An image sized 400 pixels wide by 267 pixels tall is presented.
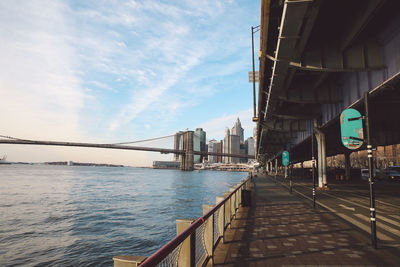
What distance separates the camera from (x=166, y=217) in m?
18.8

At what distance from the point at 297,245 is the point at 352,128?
3.46 metres

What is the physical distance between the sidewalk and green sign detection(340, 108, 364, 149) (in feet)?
8.44

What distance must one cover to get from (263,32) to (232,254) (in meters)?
6.61

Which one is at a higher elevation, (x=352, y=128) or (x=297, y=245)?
(x=352, y=128)

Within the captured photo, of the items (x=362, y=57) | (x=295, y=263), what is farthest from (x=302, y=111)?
(x=295, y=263)

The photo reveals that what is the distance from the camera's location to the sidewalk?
5.19m

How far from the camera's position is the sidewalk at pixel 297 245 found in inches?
204

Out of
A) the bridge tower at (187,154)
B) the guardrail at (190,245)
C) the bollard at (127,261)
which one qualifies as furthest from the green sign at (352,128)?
the bridge tower at (187,154)

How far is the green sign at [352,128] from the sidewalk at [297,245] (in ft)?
8.44

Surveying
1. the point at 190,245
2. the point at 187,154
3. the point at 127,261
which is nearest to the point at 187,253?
the point at 190,245

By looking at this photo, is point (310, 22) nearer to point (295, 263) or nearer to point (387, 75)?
point (387, 75)

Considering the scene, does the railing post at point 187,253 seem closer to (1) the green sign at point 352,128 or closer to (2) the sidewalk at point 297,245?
(2) the sidewalk at point 297,245

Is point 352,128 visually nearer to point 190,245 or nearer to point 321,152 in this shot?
point 190,245

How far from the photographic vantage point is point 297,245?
630 centimetres
